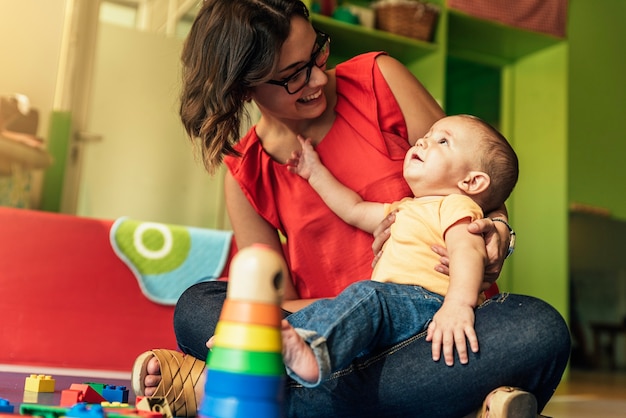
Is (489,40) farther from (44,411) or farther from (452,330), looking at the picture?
(44,411)

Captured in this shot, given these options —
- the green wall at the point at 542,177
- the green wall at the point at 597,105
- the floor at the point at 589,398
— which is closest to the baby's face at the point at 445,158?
the floor at the point at 589,398

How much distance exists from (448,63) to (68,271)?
2408mm

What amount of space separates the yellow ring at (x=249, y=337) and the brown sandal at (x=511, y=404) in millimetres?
385

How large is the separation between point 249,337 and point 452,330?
1.24ft

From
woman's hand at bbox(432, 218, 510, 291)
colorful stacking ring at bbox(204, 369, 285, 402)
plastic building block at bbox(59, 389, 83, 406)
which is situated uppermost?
woman's hand at bbox(432, 218, 510, 291)

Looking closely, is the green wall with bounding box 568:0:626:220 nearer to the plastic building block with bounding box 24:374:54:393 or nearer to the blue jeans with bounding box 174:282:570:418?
the blue jeans with bounding box 174:282:570:418

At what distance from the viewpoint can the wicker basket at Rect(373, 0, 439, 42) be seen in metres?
3.03

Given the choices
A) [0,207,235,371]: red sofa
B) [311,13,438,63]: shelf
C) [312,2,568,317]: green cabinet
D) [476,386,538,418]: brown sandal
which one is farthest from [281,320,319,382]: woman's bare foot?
[312,2,568,317]: green cabinet

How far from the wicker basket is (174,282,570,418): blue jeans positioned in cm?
221

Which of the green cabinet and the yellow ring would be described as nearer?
the yellow ring

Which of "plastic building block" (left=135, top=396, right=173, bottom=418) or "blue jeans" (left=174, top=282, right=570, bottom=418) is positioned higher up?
"blue jeans" (left=174, top=282, right=570, bottom=418)

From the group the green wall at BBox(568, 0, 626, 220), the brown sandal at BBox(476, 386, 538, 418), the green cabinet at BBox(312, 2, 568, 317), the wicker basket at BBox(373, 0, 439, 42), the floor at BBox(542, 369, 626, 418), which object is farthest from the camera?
the green wall at BBox(568, 0, 626, 220)

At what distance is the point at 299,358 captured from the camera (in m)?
0.83

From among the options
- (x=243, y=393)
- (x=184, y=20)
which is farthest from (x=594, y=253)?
(x=243, y=393)
